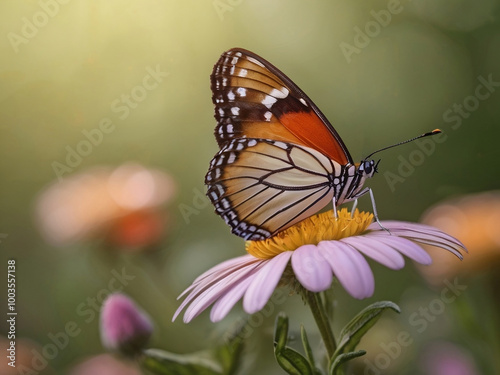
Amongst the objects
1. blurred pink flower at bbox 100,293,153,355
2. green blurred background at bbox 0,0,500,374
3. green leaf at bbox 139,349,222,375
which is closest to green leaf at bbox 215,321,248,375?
green leaf at bbox 139,349,222,375

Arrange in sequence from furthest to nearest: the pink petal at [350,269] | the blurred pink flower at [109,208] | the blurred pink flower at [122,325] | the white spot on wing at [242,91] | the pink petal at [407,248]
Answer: the blurred pink flower at [109,208] < the blurred pink flower at [122,325] < the white spot on wing at [242,91] < the pink petal at [407,248] < the pink petal at [350,269]

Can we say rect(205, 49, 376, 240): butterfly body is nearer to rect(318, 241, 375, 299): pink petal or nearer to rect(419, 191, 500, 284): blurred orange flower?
rect(318, 241, 375, 299): pink petal

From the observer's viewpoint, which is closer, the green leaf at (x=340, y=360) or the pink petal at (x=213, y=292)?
the green leaf at (x=340, y=360)

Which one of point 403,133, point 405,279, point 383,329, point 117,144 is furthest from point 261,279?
point 117,144

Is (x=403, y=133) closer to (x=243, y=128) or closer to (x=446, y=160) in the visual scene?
(x=446, y=160)

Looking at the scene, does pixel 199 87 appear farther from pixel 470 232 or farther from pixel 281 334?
pixel 281 334

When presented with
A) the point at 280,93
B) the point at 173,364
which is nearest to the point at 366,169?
the point at 280,93

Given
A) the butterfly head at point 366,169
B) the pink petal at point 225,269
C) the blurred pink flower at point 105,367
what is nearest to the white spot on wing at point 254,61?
the butterfly head at point 366,169

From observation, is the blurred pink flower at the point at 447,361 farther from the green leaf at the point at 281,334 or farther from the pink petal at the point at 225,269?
the green leaf at the point at 281,334
